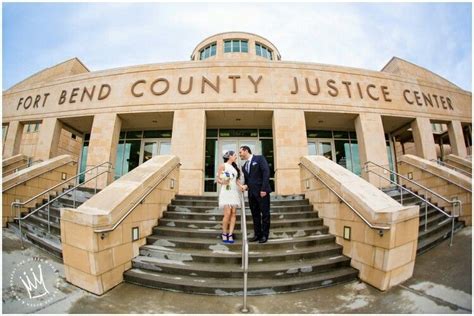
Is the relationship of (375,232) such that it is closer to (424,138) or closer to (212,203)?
(212,203)

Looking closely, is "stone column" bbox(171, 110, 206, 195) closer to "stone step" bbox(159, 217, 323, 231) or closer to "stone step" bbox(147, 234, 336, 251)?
"stone step" bbox(159, 217, 323, 231)

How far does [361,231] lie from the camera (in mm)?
3756

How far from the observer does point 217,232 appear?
175 inches

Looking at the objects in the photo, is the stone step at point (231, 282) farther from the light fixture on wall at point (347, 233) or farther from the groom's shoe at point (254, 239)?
the groom's shoe at point (254, 239)

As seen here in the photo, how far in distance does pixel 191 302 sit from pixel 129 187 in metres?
2.21

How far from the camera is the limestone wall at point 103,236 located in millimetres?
3256

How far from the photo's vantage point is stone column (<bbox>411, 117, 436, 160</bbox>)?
10.5 m

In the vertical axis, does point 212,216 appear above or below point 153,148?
below

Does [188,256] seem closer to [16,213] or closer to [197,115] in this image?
A: [16,213]

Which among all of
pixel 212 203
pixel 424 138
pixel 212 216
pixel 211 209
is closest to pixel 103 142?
pixel 212 203

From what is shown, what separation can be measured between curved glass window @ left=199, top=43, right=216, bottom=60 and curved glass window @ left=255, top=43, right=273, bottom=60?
3.67m

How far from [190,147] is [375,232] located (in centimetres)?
706

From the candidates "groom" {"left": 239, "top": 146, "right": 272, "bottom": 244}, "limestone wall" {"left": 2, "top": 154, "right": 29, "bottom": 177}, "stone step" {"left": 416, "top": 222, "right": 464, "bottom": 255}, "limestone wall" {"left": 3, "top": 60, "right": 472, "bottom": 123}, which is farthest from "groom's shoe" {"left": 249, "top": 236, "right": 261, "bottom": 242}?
"limestone wall" {"left": 2, "top": 154, "right": 29, "bottom": 177}

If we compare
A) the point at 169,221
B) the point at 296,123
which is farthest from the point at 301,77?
the point at 169,221
